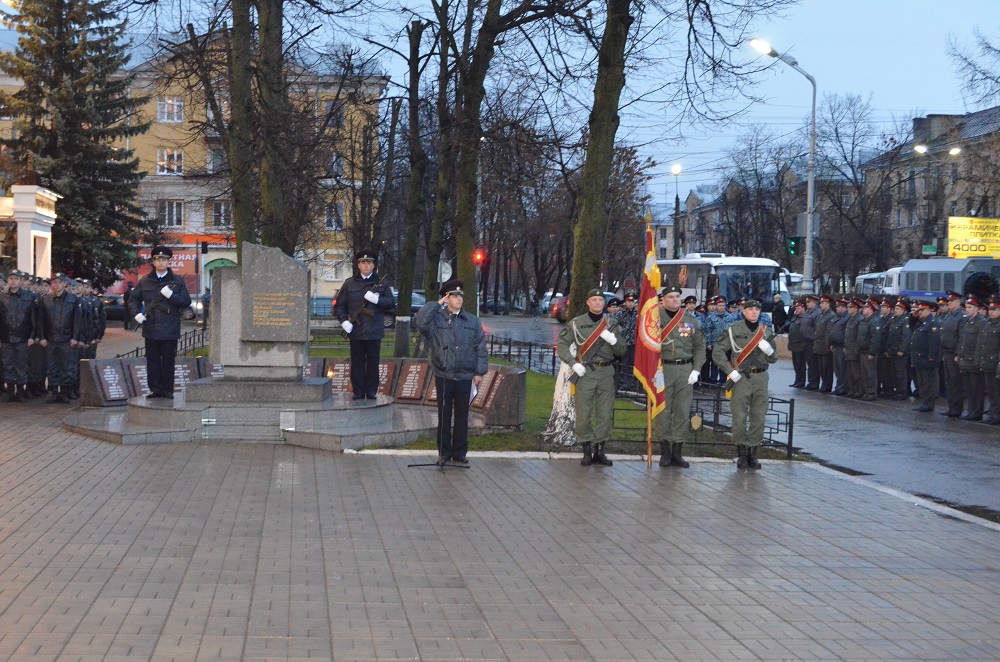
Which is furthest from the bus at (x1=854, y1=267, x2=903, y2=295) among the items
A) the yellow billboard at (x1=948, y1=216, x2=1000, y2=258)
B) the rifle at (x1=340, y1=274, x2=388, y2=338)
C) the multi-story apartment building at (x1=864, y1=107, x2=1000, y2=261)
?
the rifle at (x1=340, y1=274, x2=388, y2=338)

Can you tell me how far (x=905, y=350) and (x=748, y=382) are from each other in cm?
1088

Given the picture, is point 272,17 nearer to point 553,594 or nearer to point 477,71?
point 477,71

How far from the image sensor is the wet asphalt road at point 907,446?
1302 centimetres

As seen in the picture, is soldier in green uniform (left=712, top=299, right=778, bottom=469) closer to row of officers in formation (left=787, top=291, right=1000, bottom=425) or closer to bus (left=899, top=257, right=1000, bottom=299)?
row of officers in formation (left=787, top=291, right=1000, bottom=425)

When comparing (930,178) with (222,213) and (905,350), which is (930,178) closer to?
(222,213)

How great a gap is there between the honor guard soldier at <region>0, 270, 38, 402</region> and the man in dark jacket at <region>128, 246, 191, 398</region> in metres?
4.08

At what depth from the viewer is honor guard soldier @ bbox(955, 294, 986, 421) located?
1966 centimetres

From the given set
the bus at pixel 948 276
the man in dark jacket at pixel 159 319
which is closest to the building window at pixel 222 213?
the man in dark jacket at pixel 159 319

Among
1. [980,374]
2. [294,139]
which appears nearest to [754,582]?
[980,374]

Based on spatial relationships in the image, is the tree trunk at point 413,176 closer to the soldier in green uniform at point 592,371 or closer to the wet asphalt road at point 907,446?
the wet asphalt road at point 907,446

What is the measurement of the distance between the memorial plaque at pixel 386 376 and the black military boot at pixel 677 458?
650 centimetres

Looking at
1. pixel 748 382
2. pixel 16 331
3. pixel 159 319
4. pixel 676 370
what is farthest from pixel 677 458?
pixel 16 331

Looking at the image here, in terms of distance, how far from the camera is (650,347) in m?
13.4

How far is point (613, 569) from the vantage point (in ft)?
27.1
